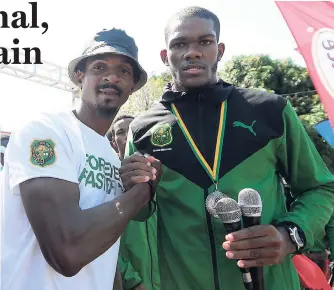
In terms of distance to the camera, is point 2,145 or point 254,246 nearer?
point 254,246

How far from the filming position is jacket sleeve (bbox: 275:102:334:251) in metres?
2.32

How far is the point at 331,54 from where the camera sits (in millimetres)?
6223

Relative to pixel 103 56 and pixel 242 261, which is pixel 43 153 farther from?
pixel 242 261

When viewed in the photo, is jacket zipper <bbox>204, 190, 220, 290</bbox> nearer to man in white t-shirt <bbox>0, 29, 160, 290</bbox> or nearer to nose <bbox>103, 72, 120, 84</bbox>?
man in white t-shirt <bbox>0, 29, 160, 290</bbox>

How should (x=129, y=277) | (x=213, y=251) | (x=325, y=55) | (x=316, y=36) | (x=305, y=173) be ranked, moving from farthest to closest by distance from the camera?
(x=316, y=36) < (x=325, y=55) < (x=129, y=277) < (x=305, y=173) < (x=213, y=251)

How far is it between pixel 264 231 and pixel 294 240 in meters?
0.27

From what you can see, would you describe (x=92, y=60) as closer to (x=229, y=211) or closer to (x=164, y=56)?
(x=164, y=56)

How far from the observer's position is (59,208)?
1.75 m

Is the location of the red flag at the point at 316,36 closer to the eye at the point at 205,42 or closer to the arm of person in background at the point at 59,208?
the eye at the point at 205,42

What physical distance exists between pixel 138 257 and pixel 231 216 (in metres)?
1.63

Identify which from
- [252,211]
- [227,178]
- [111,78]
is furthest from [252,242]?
[111,78]

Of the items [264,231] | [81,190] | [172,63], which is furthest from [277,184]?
[81,190]

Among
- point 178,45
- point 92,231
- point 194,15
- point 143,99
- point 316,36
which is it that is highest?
point 143,99

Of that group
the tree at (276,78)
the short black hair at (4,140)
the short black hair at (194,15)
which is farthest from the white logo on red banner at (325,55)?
the tree at (276,78)
